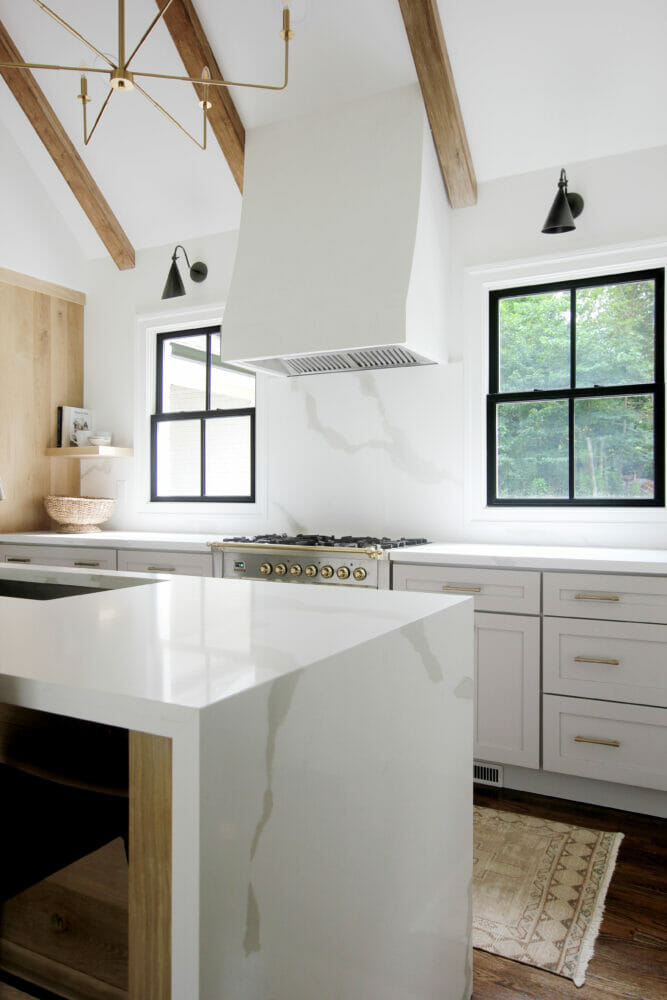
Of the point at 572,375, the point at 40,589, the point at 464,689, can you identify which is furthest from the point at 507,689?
the point at 40,589

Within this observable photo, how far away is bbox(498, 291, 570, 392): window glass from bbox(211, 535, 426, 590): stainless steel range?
0.94 m

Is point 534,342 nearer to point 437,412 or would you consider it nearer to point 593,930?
point 437,412

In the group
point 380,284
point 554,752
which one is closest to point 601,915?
point 554,752

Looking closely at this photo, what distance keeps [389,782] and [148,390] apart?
3855 millimetres

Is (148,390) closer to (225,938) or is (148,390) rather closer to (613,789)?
(613,789)

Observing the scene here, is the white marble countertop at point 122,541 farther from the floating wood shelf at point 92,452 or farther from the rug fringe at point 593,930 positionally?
the rug fringe at point 593,930

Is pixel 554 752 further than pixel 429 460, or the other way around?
pixel 429 460

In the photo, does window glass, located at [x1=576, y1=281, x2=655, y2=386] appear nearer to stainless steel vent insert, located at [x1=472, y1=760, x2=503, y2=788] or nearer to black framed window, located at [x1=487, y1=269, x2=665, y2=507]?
black framed window, located at [x1=487, y1=269, x2=665, y2=507]

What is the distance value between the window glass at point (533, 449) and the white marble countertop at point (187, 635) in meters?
2.04

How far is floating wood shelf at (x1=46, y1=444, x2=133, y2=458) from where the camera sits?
4.41 metres

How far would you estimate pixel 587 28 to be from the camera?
2863 millimetres

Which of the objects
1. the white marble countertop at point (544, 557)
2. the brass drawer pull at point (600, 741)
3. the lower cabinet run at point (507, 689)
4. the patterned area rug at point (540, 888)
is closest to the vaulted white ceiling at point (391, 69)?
the white marble countertop at point (544, 557)

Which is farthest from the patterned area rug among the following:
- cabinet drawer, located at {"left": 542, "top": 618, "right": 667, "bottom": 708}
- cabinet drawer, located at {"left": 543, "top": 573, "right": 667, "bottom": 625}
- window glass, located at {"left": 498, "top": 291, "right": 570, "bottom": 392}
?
window glass, located at {"left": 498, "top": 291, "right": 570, "bottom": 392}

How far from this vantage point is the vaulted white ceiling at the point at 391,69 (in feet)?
9.55
